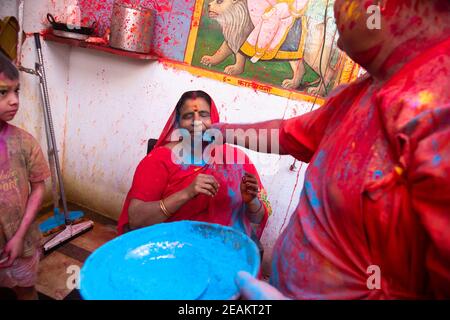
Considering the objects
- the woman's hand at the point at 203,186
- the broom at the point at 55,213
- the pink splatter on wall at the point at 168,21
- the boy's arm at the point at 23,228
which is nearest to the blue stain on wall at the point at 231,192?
the woman's hand at the point at 203,186

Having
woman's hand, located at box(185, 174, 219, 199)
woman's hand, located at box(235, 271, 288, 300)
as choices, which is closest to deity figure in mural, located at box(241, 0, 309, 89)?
woman's hand, located at box(185, 174, 219, 199)

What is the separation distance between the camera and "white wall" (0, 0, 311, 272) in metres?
2.52

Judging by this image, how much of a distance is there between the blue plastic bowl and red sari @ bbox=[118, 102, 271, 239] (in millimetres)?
592

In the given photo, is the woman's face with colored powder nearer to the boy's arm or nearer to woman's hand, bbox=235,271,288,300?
the boy's arm

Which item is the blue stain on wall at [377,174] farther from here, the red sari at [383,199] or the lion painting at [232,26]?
the lion painting at [232,26]

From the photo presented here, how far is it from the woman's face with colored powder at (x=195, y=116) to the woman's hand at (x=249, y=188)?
0.37 meters

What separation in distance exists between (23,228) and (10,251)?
0.38 ft

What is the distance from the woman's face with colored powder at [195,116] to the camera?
1.86 metres

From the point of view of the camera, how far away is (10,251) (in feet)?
5.09

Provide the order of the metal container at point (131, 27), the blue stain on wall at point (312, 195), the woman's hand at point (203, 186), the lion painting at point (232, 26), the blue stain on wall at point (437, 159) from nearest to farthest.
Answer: the blue stain on wall at point (437, 159) < the blue stain on wall at point (312, 195) < the woman's hand at point (203, 186) < the lion painting at point (232, 26) < the metal container at point (131, 27)

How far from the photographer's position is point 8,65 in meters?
1.53
